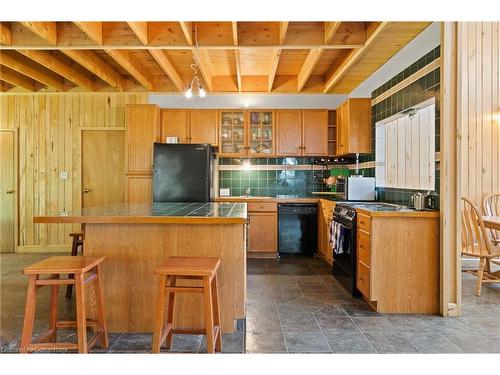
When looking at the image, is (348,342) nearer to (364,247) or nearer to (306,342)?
(306,342)

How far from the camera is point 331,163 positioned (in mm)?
5066

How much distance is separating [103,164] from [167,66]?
1980 millimetres

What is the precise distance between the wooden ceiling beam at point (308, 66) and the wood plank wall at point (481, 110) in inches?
80.2

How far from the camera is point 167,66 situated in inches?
163

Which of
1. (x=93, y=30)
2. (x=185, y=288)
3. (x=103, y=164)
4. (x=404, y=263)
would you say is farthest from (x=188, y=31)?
(x=103, y=164)

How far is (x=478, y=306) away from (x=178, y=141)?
414 centimetres

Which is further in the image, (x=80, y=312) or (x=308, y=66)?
(x=308, y=66)

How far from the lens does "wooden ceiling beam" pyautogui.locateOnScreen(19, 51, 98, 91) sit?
3.67m

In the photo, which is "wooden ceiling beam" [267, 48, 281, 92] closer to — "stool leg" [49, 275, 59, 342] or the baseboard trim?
"stool leg" [49, 275, 59, 342]

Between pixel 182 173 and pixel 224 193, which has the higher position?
pixel 182 173
